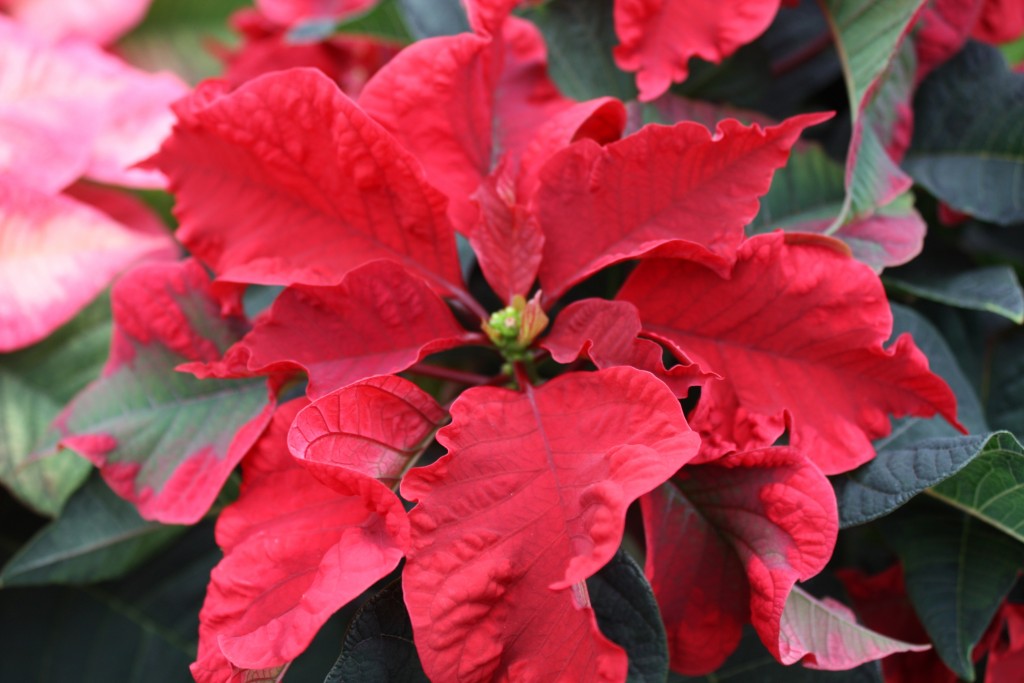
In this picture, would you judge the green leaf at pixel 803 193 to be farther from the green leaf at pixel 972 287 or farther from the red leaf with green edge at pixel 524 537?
the red leaf with green edge at pixel 524 537

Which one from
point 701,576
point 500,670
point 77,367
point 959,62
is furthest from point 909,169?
point 77,367

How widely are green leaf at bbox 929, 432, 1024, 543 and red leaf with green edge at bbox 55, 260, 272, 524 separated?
0.37 metres

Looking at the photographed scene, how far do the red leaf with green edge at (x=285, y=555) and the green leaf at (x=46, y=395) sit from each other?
206 millimetres

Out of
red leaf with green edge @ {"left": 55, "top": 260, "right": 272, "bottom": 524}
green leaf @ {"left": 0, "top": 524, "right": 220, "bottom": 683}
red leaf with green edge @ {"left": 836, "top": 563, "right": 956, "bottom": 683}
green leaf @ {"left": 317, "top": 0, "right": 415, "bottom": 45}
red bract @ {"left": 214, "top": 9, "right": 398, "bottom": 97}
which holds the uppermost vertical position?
green leaf @ {"left": 317, "top": 0, "right": 415, "bottom": 45}

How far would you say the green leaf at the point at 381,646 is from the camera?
407mm

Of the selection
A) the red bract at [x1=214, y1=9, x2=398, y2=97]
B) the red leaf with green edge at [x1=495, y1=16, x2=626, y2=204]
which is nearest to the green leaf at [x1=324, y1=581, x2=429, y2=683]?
the red leaf with green edge at [x1=495, y1=16, x2=626, y2=204]

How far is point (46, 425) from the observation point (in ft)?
2.04

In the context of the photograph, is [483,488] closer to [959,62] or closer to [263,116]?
[263,116]

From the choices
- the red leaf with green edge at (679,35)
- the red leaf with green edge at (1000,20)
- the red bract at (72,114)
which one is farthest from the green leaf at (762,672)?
the red bract at (72,114)

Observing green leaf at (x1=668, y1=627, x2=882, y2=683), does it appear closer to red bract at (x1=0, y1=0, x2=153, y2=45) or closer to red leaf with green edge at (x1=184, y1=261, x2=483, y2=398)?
red leaf with green edge at (x1=184, y1=261, x2=483, y2=398)

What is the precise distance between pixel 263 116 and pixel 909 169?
43 cm

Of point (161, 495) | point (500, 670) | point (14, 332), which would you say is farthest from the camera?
point (14, 332)

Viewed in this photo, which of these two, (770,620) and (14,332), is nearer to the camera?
(770,620)

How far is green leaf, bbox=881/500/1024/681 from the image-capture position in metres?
0.48
